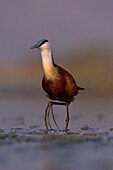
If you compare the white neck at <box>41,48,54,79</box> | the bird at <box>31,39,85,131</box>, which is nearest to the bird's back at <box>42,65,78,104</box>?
the bird at <box>31,39,85,131</box>

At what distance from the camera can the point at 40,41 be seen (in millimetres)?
9305

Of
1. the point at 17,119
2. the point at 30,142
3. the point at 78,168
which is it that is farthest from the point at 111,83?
the point at 78,168

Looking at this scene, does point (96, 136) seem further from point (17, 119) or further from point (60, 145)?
point (17, 119)

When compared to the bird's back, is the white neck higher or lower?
higher

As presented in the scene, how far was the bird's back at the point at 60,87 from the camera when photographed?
361 inches

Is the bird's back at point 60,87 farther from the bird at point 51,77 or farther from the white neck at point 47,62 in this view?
the white neck at point 47,62

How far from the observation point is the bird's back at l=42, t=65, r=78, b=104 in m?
9.17

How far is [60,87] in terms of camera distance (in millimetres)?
9234

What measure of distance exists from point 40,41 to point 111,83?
23.1 meters

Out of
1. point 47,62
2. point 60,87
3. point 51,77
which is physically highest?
point 47,62

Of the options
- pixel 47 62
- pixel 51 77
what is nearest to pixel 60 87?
pixel 51 77

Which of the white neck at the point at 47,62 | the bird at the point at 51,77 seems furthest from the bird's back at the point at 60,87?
the white neck at the point at 47,62

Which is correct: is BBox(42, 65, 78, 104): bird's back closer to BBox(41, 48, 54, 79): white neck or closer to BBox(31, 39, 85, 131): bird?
BBox(31, 39, 85, 131): bird

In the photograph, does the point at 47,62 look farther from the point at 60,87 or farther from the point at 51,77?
the point at 60,87
